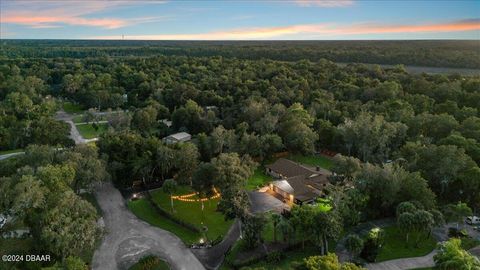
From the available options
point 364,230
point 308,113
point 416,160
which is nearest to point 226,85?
point 308,113

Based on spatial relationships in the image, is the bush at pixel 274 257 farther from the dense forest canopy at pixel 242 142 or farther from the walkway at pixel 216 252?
the walkway at pixel 216 252

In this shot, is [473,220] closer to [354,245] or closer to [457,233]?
[457,233]

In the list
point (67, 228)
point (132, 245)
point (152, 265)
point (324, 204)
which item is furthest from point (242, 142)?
point (67, 228)

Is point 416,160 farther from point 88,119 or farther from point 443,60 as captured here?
point 443,60

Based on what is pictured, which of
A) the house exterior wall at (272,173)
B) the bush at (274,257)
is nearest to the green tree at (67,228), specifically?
the bush at (274,257)

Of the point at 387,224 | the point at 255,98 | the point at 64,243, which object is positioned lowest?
the point at 387,224

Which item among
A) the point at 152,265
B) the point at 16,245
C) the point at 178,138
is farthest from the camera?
the point at 178,138

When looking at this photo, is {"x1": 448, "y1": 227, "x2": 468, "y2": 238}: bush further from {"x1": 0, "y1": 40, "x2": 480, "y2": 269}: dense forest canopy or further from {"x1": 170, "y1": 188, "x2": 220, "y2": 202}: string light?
{"x1": 170, "y1": 188, "x2": 220, "y2": 202}: string light
